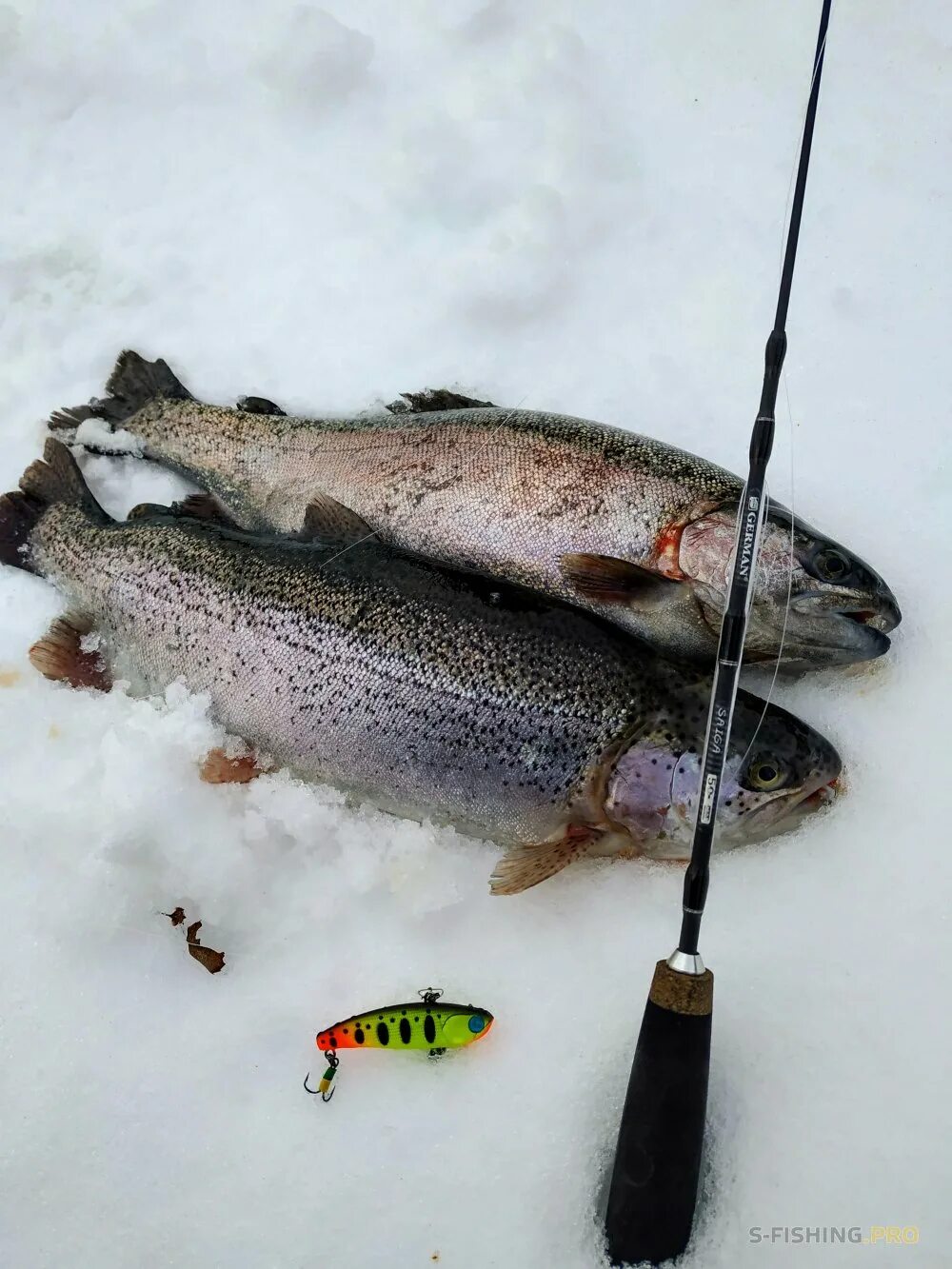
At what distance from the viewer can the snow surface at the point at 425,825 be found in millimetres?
2238

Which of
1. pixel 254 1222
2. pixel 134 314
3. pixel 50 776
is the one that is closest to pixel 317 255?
pixel 134 314

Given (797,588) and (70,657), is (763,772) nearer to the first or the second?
(797,588)

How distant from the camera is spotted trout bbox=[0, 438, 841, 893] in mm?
2297

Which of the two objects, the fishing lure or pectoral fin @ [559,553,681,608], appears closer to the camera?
the fishing lure

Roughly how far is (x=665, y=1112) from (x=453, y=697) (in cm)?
105

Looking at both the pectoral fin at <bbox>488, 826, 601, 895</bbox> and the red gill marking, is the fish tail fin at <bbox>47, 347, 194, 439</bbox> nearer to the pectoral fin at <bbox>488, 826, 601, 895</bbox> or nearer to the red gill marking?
the red gill marking

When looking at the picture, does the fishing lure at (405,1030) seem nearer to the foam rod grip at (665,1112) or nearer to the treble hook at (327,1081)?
the treble hook at (327,1081)

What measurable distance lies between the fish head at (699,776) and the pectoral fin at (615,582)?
299 mm

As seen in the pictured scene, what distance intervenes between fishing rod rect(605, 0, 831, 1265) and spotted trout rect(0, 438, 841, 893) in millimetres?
229

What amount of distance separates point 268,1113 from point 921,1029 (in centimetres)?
165

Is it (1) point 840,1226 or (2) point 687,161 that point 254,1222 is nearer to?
(1) point 840,1226

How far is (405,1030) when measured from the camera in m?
2.30

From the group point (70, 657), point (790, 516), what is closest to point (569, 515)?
point (790, 516)

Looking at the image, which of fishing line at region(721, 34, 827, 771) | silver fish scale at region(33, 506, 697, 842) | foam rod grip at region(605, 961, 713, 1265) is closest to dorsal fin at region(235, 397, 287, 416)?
silver fish scale at region(33, 506, 697, 842)
